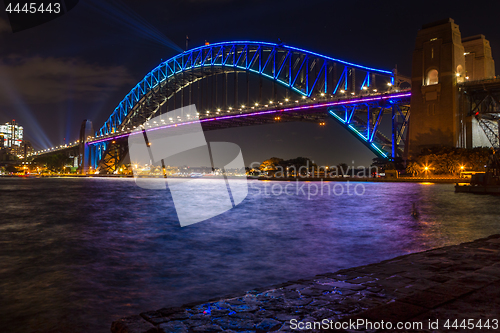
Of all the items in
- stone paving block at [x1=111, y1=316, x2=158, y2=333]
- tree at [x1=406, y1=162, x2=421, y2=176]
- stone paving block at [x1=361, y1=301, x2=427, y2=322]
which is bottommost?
stone paving block at [x1=111, y1=316, x2=158, y2=333]

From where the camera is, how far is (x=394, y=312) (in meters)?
2.51

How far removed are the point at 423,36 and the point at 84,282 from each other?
42362mm

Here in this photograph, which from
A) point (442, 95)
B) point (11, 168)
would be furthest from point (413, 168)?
point (11, 168)

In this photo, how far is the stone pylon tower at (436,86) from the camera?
118ft

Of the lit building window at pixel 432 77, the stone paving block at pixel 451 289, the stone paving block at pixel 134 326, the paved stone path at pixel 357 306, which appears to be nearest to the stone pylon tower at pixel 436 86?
the lit building window at pixel 432 77

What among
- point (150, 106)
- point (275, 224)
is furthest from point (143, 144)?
point (275, 224)

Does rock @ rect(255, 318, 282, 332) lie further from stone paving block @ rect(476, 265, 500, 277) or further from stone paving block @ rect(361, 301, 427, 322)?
stone paving block @ rect(476, 265, 500, 277)

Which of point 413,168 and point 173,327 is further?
point 413,168

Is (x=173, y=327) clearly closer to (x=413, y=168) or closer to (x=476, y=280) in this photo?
(x=476, y=280)

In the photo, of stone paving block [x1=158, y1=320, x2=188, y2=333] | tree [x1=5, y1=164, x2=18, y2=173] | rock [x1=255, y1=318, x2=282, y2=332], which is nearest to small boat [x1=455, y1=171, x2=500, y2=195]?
rock [x1=255, y1=318, x2=282, y2=332]

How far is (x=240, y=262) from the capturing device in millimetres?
5887

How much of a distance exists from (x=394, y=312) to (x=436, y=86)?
39518 millimetres

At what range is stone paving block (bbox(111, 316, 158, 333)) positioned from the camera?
250 centimetres

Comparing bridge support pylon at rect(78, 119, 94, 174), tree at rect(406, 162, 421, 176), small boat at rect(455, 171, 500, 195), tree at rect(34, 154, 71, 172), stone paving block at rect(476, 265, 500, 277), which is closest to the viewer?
stone paving block at rect(476, 265, 500, 277)
